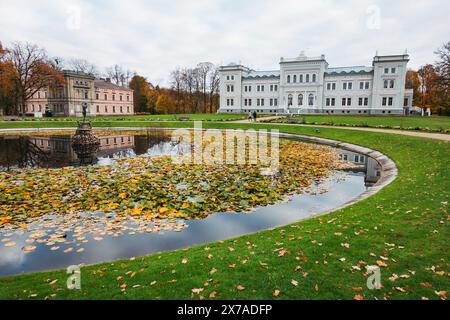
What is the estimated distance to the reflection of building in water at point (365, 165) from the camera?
12.4 meters

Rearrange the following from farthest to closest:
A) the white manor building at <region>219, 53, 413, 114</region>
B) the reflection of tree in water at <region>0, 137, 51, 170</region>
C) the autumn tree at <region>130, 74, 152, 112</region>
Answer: the autumn tree at <region>130, 74, 152, 112</region> → the white manor building at <region>219, 53, 413, 114</region> → the reflection of tree in water at <region>0, 137, 51, 170</region>

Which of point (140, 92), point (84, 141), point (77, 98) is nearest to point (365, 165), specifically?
point (84, 141)

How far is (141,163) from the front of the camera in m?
14.6

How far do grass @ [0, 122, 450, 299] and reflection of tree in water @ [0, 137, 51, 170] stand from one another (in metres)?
12.0

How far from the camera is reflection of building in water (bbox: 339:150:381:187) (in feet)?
40.5

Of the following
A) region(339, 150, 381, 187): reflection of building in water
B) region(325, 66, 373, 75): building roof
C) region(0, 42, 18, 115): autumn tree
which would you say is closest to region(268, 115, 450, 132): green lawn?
region(339, 150, 381, 187): reflection of building in water

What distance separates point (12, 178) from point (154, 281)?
33.4 feet

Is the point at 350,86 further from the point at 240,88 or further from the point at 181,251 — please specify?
the point at 181,251

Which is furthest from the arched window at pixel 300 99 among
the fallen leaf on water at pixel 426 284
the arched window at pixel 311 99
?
the fallen leaf on water at pixel 426 284

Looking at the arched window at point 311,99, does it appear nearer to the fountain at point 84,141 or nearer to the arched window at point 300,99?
the arched window at point 300,99

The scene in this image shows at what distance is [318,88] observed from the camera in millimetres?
64688

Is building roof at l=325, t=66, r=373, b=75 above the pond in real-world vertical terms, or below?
above

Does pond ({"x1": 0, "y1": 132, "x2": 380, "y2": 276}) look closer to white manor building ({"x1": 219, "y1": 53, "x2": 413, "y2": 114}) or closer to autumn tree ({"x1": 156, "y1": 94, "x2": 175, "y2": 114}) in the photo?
white manor building ({"x1": 219, "y1": 53, "x2": 413, "y2": 114})

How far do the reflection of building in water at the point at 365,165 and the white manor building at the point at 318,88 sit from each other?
39.7 meters
